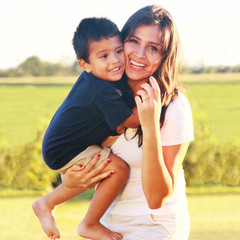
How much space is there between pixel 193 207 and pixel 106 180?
13.5ft

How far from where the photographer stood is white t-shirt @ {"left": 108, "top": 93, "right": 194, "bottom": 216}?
2.18 metres

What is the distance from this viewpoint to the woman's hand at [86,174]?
229 cm

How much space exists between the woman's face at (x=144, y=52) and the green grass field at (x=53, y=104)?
3.88 meters

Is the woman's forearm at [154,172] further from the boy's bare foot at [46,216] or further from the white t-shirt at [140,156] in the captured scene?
the boy's bare foot at [46,216]

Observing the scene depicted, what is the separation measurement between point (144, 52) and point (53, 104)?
47.8 ft

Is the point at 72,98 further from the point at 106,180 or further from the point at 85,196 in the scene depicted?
the point at 85,196

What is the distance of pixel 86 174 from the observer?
7.67ft

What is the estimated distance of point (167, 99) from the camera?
2.21 metres

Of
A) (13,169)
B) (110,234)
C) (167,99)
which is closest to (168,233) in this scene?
(110,234)

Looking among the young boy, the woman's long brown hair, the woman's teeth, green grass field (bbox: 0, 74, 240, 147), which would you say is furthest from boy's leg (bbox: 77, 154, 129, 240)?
green grass field (bbox: 0, 74, 240, 147)

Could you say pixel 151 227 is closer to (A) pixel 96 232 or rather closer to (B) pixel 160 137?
(A) pixel 96 232

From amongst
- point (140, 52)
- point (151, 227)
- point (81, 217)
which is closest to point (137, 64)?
point (140, 52)

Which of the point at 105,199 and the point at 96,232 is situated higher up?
the point at 105,199

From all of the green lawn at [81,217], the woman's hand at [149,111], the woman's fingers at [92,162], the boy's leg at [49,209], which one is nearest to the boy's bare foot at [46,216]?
the boy's leg at [49,209]
